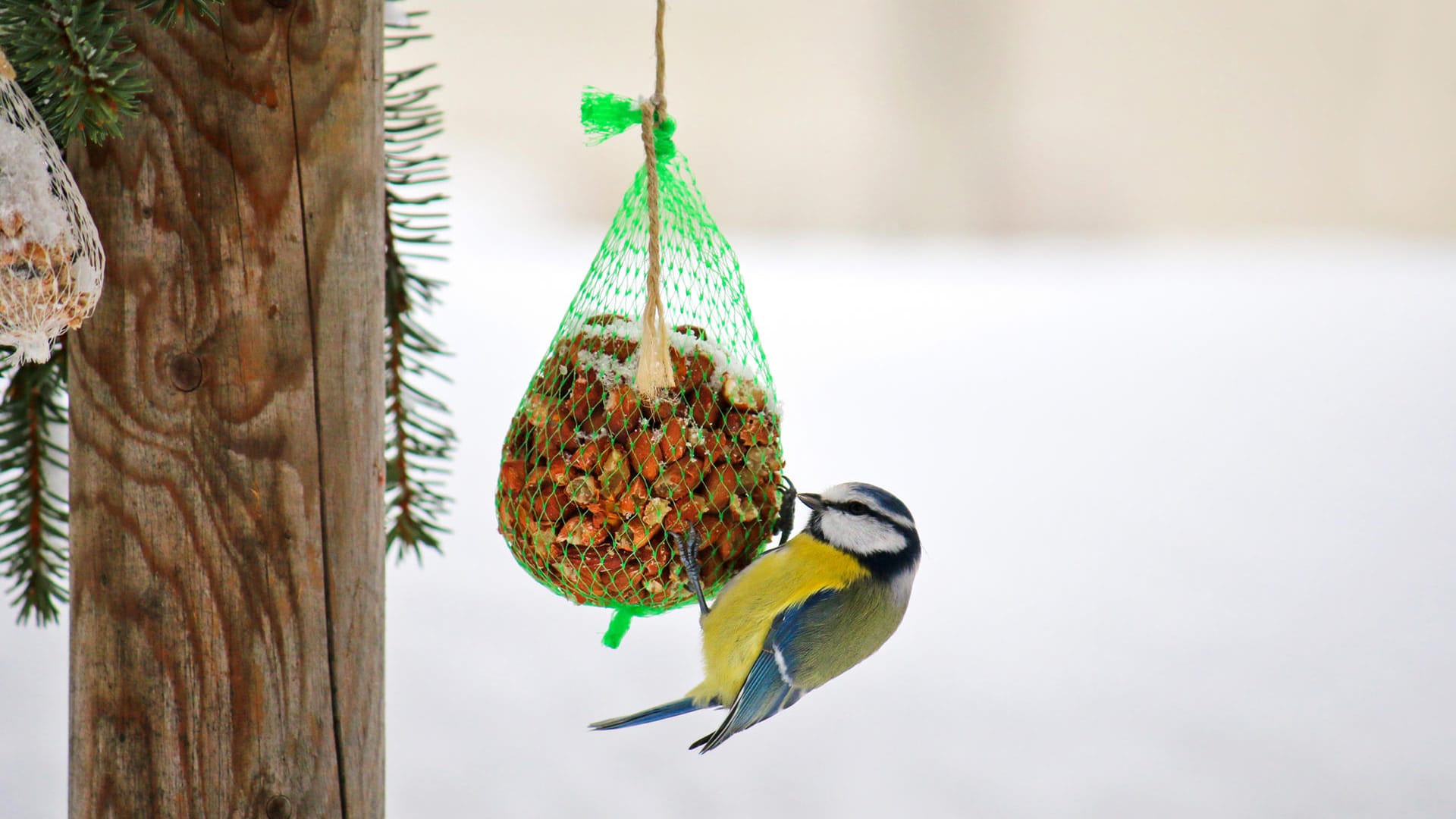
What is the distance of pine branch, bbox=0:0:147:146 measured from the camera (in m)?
0.62

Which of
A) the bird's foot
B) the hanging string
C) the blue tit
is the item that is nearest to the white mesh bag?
the hanging string

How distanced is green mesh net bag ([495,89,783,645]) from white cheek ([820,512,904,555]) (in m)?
0.08

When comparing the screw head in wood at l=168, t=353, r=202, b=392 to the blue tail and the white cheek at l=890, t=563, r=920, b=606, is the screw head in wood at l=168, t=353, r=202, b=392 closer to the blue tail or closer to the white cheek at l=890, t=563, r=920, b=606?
the blue tail

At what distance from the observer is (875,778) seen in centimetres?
180

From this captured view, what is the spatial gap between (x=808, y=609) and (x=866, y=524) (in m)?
0.11

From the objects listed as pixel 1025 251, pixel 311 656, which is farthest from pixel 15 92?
pixel 1025 251

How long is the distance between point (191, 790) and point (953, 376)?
6.78 feet

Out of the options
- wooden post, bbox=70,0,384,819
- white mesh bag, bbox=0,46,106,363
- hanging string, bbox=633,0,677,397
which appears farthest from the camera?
hanging string, bbox=633,0,677,397

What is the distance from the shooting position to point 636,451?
0.99 meters

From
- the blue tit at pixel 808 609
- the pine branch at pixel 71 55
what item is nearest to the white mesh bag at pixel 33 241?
the pine branch at pixel 71 55

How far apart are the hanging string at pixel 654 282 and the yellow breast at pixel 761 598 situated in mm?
268

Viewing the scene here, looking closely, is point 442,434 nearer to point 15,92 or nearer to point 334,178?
point 334,178

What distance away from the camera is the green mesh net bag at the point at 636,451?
3.22 ft

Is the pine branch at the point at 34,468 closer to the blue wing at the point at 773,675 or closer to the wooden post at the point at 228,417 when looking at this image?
the wooden post at the point at 228,417
